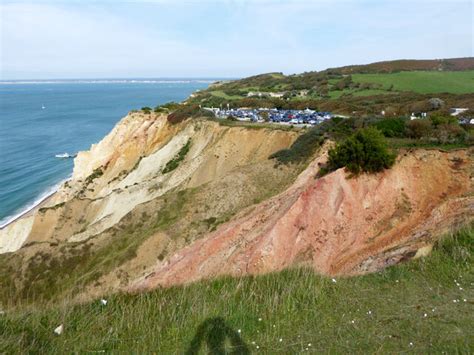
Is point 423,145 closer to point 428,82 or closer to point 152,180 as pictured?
point 152,180

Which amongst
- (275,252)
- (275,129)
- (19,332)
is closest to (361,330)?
(19,332)

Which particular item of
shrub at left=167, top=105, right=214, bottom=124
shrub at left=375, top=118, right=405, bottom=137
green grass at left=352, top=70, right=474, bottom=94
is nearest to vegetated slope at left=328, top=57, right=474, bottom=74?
green grass at left=352, top=70, right=474, bottom=94

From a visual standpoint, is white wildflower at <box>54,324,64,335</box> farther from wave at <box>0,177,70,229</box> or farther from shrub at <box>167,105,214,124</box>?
shrub at <box>167,105,214,124</box>

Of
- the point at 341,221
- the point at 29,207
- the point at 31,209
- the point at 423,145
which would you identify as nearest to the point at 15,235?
the point at 31,209

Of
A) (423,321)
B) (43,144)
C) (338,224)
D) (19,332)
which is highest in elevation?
(19,332)

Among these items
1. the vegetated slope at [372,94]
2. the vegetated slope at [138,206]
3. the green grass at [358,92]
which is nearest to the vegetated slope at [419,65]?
the vegetated slope at [372,94]

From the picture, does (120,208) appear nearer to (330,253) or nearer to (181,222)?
(181,222)
